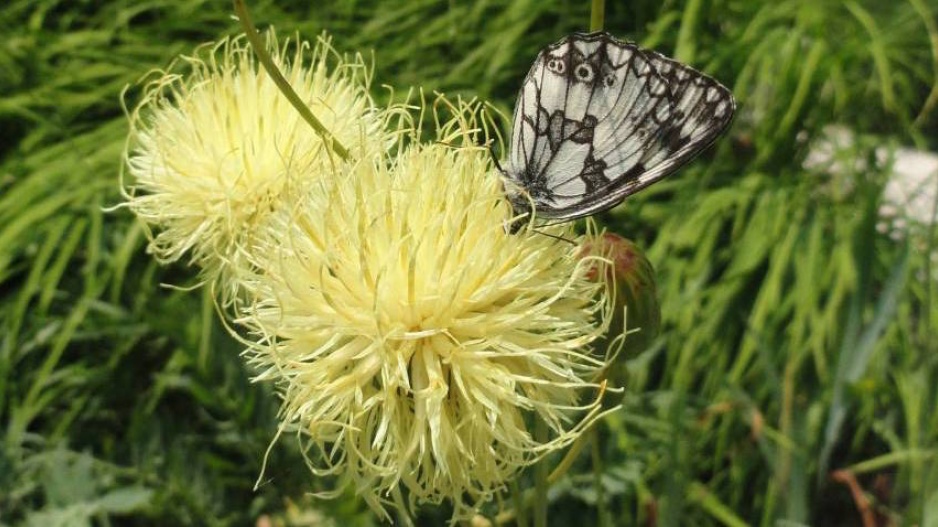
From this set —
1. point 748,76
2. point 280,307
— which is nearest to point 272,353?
point 280,307

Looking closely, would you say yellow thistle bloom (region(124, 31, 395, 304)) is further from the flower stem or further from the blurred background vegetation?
the blurred background vegetation

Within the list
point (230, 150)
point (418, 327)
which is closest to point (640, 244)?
point (230, 150)

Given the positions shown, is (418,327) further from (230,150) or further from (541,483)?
(230,150)

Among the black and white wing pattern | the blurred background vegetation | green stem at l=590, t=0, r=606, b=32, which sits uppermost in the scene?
green stem at l=590, t=0, r=606, b=32

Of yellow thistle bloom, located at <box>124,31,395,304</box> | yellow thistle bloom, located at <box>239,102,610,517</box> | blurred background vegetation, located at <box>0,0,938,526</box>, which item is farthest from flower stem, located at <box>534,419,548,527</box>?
blurred background vegetation, located at <box>0,0,938,526</box>

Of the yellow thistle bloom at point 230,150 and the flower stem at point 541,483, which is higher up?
the yellow thistle bloom at point 230,150

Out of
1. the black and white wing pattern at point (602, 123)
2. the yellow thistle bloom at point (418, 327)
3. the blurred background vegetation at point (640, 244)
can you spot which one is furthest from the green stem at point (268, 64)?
the blurred background vegetation at point (640, 244)

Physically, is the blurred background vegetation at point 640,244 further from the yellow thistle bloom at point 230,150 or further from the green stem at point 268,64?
the green stem at point 268,64
